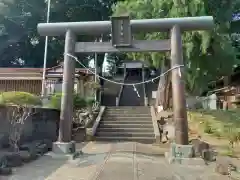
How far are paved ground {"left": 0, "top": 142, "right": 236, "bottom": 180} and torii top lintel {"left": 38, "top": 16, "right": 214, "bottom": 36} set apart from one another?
3.64 meters

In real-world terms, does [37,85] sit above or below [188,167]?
above

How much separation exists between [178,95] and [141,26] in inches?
90.0

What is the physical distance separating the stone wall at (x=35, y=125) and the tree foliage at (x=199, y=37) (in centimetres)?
555

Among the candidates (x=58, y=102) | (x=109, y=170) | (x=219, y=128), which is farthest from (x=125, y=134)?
(x=109, y=170)

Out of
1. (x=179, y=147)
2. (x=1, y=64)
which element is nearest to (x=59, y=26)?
(x=179, y=147)

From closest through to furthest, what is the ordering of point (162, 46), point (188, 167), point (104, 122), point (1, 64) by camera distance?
point (188, 167), point (162, 46), point (104, 122), point (1, 64)

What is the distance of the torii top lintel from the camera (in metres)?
8.04

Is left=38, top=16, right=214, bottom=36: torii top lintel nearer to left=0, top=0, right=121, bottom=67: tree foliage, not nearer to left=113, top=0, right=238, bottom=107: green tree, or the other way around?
left=113, top=0, right=238, bottom=107: green tree

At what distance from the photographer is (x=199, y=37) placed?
12.6 meters

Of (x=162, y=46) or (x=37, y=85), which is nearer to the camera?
(x=162, y=46)

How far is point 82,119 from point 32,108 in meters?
4.82

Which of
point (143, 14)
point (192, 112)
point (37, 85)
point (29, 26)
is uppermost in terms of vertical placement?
point (29, 26)

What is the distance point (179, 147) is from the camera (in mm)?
7199

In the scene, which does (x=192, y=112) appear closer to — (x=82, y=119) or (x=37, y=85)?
(x=82, y=119)
